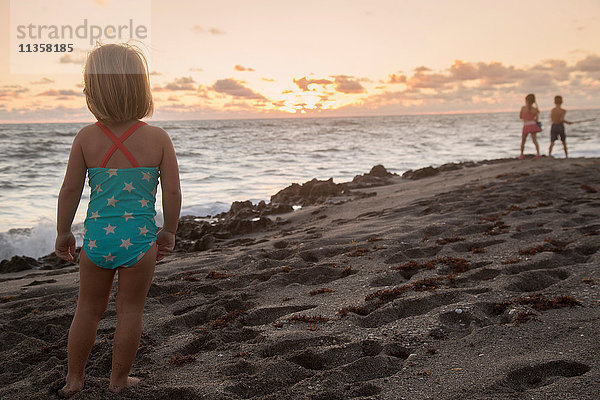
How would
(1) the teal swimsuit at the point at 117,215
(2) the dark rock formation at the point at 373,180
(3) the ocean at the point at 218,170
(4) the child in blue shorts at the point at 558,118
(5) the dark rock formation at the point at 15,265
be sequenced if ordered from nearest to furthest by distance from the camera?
(1) the teal swimsuit at the point at 117,215 → (5) the dark rock formation at the point at 15,265 → (3) the ocean at the point at 218,170 → (2) the dark rock formation at the point at 373,180 → (4) the child in blue shorts at the point at 558,118

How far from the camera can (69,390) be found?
245 cm

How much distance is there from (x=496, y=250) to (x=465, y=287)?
44.1 inches

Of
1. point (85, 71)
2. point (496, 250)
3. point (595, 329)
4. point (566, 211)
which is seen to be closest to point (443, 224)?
point (496, 250)

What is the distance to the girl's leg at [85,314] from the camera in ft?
7.84

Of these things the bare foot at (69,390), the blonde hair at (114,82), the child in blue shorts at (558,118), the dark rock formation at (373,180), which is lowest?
the bare foot at (69,390)

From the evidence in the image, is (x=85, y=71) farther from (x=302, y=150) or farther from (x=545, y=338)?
(x=302, y=150)

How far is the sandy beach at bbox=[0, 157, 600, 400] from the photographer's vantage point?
8.07ft

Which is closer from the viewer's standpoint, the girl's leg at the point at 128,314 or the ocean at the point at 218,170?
the girl's leg at the point at 128,314

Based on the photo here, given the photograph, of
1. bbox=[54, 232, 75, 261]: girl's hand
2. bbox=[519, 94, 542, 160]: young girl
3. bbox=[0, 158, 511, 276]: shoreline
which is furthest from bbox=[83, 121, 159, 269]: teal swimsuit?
bbox=[519, 94, 542, 160]: young girl

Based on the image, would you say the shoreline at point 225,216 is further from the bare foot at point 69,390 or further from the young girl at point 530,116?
the bare foot at point 69,390

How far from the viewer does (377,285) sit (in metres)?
3.95

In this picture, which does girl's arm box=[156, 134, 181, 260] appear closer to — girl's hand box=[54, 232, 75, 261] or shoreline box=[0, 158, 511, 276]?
girl's hand box=[54, 232, 75, 261]

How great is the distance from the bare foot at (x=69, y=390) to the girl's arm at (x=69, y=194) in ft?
2.25

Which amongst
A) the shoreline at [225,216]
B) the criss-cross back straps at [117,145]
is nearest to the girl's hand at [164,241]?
the criss-cross back straps at [117,145]
